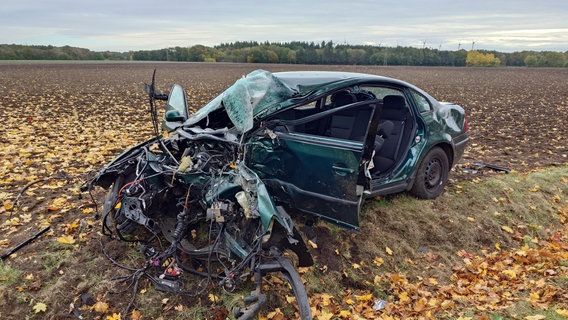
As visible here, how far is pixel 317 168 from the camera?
3.93 meters

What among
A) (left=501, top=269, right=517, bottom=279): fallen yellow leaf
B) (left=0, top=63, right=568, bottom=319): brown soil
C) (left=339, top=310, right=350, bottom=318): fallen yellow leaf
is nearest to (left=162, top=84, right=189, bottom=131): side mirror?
(left=0, top=63, right=568, bottom=319): brown soil

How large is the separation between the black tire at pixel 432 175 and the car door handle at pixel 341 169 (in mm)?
2076

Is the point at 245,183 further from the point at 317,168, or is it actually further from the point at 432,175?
the point at 432,175

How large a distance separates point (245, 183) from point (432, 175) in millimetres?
3257

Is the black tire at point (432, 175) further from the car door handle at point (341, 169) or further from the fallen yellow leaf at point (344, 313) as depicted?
the fallen yellow leaf at point (344, 313)

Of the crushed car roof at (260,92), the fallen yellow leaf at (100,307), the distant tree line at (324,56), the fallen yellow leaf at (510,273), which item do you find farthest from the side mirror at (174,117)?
the distant tree line at (324,56)

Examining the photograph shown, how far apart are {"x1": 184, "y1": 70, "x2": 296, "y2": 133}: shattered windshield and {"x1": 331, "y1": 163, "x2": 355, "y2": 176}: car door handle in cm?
90

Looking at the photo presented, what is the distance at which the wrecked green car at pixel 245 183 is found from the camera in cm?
361

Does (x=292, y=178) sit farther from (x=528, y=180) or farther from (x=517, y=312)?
(x=528, y=180)

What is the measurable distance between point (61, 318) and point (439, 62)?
3459 inches

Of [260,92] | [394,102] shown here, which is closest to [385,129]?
[394,102]

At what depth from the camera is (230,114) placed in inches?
163

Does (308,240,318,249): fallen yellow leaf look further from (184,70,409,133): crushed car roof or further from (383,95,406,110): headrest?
(383,95,406,110): headrest

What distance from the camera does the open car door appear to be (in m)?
3.78
